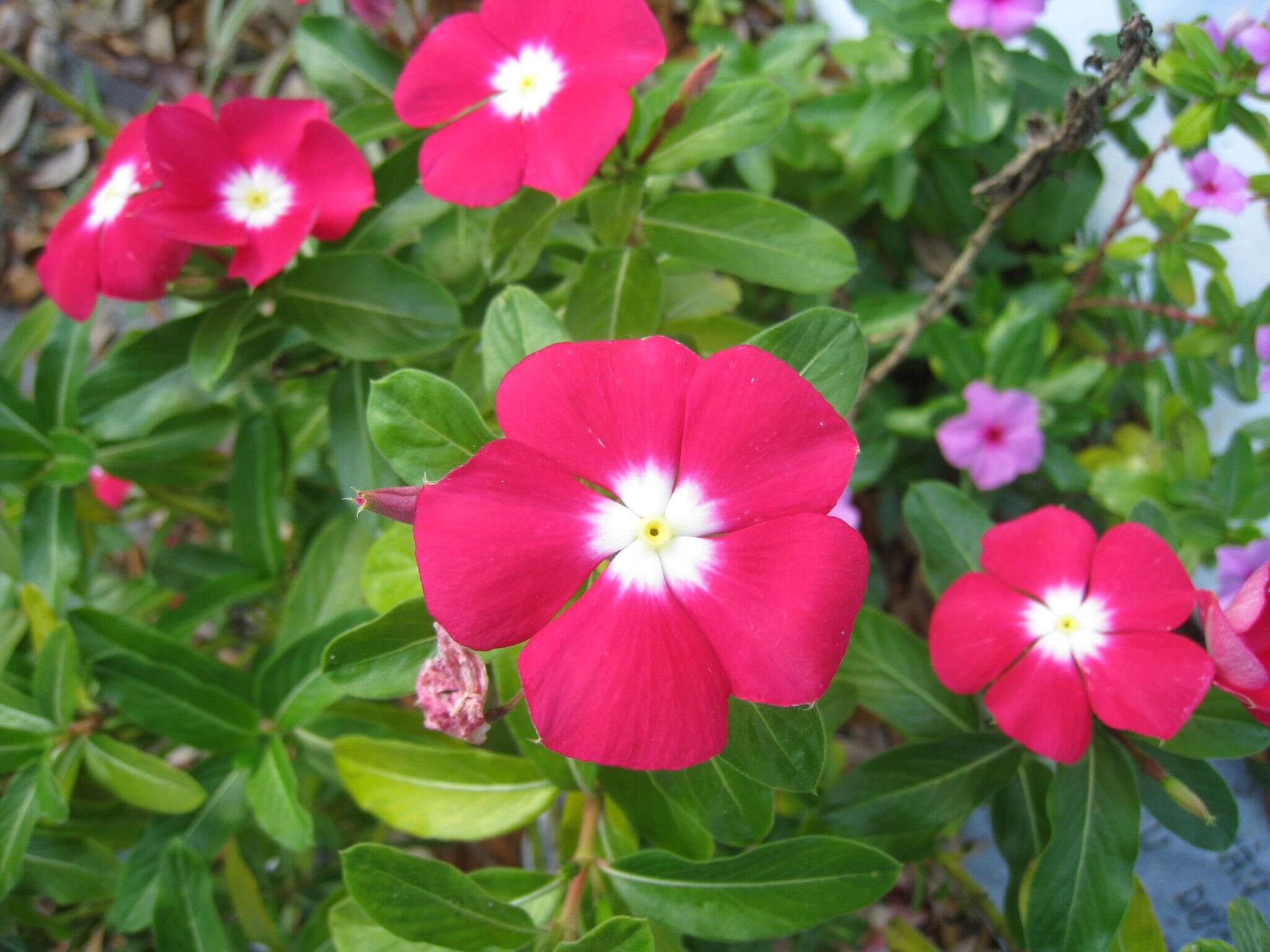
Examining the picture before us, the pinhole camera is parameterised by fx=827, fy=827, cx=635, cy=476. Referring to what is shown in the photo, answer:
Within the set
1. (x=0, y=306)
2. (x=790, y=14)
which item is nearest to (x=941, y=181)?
(x=790, y=14)

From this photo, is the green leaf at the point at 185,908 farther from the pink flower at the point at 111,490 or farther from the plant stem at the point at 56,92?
the plant stem at the point at 56,92

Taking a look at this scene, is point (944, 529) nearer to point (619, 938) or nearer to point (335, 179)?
point (619, 938)

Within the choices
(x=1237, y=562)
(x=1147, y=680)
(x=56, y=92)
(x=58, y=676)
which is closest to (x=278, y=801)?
(x=58, y=676)

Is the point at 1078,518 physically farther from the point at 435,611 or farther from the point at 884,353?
the point at 884,353

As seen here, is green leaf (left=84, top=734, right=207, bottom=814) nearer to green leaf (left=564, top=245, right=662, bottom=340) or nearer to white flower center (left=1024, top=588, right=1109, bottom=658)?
green leaf (left=564, top=245, right=662, bottom=340)

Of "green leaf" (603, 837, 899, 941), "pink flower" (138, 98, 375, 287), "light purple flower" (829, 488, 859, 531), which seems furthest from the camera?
"light purple flower" (829, 488, 859, 531)

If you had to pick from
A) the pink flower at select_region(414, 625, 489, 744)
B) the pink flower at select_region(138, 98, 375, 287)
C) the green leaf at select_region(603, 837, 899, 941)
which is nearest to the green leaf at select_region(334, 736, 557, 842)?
the green leaf at select_region(603, 837, 899, 941)

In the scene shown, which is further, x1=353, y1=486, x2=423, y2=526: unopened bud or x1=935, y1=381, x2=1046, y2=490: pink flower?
x1=935, y1=381, x2=1046, y2=490: pink flower
